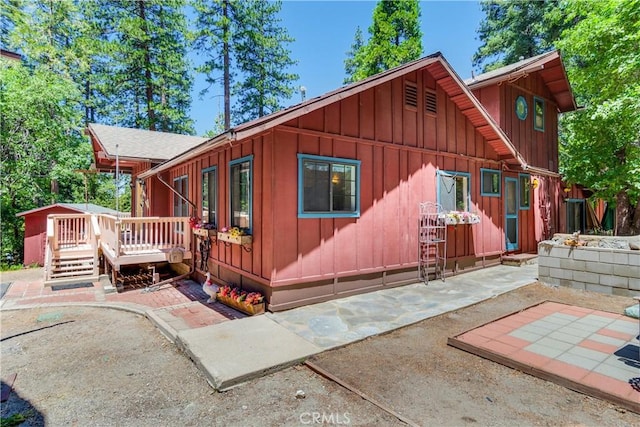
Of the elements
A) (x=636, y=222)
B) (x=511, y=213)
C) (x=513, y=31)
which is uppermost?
(x=513, y=31)

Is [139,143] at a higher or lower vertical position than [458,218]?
higher

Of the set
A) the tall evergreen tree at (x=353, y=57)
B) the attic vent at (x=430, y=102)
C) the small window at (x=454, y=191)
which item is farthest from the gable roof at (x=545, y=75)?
the tall evergreen tree at (x=353, y=57)

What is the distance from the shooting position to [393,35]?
65.3 ft

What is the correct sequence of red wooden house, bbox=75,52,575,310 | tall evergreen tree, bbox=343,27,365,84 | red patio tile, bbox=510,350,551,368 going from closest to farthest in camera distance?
red patio tile, bbox=510,350,551,368, red wooden house, bbox=75,52,575,310, tall evergreen tree, bbox=343,27,365,84

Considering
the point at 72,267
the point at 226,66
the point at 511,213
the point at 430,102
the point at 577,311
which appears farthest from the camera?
the point at 226,66

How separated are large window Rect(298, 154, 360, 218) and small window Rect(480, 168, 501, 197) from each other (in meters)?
4.49

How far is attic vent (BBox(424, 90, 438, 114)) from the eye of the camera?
7370 millimetres

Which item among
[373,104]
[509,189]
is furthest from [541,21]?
[373,104]

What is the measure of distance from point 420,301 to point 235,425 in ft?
13.3

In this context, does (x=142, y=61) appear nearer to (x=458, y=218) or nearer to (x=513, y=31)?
(x=458, y=218)

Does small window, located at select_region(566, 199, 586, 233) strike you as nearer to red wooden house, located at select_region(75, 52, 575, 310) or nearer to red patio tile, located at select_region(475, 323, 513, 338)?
red wooden house, located at select_region(75, 52, 575, 310)

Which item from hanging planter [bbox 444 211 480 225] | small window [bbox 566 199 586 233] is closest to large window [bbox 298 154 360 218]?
hanging planter [bbox 444 211 480 225]

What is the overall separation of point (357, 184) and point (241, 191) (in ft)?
7.11

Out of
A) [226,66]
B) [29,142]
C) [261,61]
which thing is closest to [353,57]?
[261,61]
